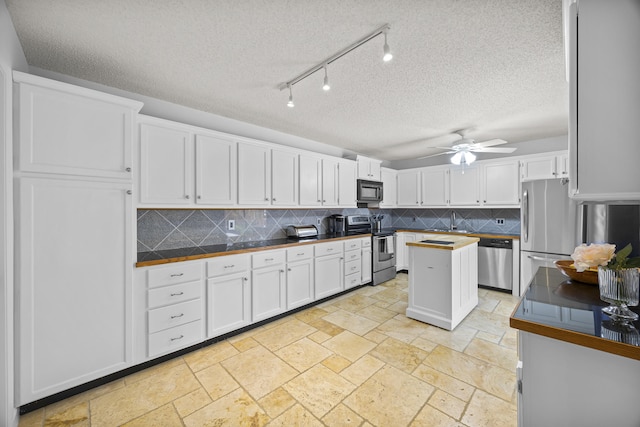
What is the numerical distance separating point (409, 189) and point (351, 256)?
2401 mm

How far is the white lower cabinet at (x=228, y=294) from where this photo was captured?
252 centimetres

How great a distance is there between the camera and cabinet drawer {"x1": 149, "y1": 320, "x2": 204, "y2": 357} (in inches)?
86.2

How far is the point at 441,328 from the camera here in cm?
287

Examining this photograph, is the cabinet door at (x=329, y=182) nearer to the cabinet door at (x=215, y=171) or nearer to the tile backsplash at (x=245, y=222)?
the tile backsplash at (x=245, y=222)

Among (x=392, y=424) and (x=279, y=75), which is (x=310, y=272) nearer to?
(x=392, y=424)

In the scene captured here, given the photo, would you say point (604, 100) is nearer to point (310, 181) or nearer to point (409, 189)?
point (310, 181)

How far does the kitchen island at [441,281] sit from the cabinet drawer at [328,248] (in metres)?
1.08

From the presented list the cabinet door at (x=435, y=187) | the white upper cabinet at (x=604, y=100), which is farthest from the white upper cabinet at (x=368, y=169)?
the white upper cabinet at (x=604, y=100)

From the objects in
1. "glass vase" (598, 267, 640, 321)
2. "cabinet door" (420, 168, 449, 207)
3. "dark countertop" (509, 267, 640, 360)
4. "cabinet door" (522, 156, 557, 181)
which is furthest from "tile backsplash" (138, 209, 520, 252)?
"glass vase" (598, 267, 640, 321)

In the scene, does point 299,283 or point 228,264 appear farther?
point 299,283

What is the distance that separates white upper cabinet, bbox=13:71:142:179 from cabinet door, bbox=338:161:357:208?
2921 millimetres

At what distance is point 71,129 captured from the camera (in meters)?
1.81

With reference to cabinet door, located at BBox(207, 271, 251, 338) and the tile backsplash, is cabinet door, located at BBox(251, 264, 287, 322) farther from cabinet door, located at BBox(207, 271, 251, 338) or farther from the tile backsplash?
the tile backsplash

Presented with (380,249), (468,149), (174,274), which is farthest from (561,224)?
(174,274)
